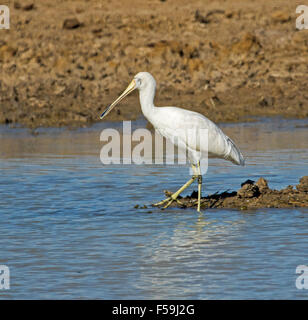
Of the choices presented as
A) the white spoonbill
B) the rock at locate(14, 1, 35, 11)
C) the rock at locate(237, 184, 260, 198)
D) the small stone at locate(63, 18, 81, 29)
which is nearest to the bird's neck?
the white spoonbill

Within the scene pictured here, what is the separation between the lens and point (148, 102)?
32.5 ft

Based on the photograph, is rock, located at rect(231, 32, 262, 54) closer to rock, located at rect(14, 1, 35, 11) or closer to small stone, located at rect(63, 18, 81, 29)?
small stone, located at rect(63, 18, 81, 29)

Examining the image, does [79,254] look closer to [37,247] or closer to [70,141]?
[37,247]

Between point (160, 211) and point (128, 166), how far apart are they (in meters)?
3.61

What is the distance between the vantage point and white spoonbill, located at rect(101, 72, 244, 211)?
983 centimetres

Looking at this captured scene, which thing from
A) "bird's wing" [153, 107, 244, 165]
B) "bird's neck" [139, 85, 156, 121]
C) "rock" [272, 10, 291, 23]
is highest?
"rock" [272, 10, 291, 23]

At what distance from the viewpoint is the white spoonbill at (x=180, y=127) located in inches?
387

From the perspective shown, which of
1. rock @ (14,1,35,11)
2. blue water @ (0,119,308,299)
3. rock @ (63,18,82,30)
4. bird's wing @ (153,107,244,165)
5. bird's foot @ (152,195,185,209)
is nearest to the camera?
blue water @ (0,119,308,299)

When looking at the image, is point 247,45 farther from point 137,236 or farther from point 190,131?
point 137,236

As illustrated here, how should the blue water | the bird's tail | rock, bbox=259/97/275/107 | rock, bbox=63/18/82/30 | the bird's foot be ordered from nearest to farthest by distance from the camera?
1. the blue water
2. the bird's foot
3. the bird's tail
4. rock, bbox=259/97/275/107
5. rock, bbox=63/18/82/30

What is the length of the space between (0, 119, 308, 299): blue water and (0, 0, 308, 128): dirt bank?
6047mm

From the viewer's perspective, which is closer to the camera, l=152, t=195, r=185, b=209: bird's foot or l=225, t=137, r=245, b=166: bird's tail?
l=152, t=195, r=185, b=209: bird's foot

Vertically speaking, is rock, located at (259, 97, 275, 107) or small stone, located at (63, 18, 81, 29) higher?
small stone, located at (63, 18, 81, 29)

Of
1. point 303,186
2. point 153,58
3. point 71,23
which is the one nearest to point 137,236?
point 303,186
